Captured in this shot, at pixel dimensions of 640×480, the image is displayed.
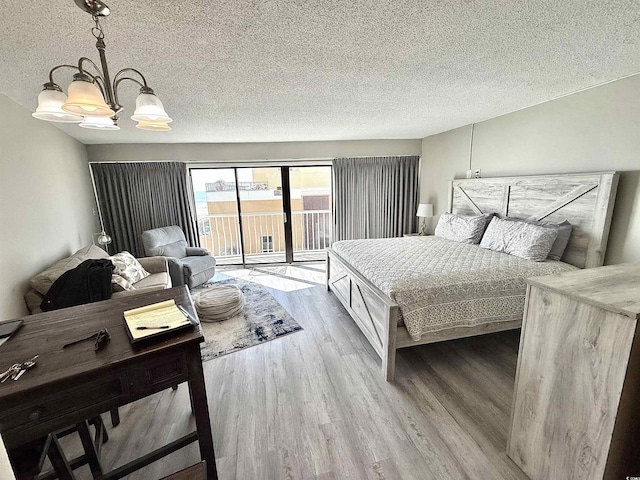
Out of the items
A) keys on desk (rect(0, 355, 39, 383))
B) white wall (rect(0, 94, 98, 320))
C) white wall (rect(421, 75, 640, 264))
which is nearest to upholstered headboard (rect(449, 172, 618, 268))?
white wall (rect(421, 75, 640, 264))

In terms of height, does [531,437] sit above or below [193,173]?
below

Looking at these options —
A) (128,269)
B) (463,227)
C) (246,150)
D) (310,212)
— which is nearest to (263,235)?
(310,212)

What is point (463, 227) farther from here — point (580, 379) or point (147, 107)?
point (147, 107)

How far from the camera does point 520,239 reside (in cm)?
284

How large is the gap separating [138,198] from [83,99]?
161 inches

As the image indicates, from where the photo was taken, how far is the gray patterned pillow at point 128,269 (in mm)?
2885

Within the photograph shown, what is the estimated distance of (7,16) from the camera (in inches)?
50.9

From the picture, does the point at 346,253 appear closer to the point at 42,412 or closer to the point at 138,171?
the point at 42,412

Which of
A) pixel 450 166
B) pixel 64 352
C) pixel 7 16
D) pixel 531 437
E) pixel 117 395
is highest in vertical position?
pixel 7 16

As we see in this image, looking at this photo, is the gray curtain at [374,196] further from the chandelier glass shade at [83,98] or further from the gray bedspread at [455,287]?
the chandelier glass shade at [83,98]

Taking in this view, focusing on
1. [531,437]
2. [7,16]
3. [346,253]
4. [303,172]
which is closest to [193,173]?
[303,172]

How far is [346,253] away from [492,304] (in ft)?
5.16

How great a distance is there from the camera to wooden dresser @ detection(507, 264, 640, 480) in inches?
42.5

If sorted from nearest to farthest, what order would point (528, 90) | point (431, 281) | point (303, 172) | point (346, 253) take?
point (431, 281)
point (528, 90)
point (346, 253)
point (303, 172)
